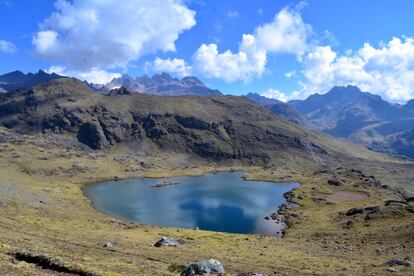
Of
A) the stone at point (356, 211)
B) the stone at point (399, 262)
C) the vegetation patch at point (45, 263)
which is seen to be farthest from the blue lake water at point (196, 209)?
the vegetation patch at point (45, 263)

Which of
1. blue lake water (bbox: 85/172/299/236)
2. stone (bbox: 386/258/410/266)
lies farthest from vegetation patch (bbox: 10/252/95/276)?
blue lake water (bbox: 85/172/299/236)

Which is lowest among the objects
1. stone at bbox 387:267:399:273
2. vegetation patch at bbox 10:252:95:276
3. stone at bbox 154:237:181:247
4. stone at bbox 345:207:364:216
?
stone at bbox 345:207:364:216

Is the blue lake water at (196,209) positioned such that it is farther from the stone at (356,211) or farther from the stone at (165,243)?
the stone at (165,243)

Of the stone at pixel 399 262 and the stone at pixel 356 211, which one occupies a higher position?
the stone at pixel 399 262

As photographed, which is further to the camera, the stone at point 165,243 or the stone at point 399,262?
the stone at point 165,243

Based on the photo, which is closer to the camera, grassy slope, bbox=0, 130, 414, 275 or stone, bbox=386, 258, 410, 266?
grassy slope, bbox=0, 130, 414, 275

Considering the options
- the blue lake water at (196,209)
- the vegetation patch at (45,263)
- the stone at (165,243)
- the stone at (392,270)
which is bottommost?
the blue lake water at (196,209)

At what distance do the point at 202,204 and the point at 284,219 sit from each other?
151 ft

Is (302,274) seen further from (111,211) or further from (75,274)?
(111,211)

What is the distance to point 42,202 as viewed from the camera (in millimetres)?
125812

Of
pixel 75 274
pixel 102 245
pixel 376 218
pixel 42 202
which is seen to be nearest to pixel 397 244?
pixel 376 218

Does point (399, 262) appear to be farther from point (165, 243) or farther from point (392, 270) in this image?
point (165, 243)

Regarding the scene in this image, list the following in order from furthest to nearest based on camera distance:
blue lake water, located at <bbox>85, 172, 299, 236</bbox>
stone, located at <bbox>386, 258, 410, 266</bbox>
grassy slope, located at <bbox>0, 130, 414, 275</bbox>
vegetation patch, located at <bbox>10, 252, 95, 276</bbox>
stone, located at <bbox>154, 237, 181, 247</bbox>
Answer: blue lake water, located at <bbox>85, 172, 299, 236</bbox> → stone, located at <bbox>154, 237, 181, 247</bbox> → stone, located at <bbox>386, 258, 410, 266</bbox> → grassy slope, located at <bbox>0, 130, 414, 275</bbox> → vegetation patch, located at <bbox>10, 252, 95, 276</bbox>

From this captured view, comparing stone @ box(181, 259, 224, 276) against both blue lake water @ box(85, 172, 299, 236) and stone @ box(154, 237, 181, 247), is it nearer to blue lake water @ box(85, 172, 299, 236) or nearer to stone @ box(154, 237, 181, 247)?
stone @ box(154, 237, 181, 247)
